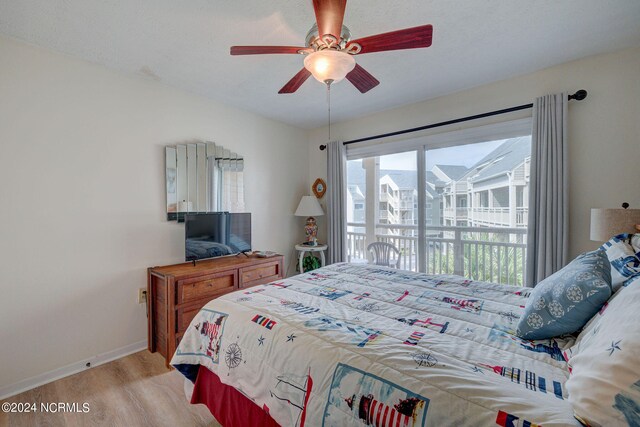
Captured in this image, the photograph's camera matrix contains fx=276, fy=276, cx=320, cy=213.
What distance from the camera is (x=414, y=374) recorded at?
910mm

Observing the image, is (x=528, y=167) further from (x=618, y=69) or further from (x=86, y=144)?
(x=86, y=144)

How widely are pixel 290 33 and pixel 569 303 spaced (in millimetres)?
2180

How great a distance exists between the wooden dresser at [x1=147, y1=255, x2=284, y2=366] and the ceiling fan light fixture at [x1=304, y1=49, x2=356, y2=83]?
191cm

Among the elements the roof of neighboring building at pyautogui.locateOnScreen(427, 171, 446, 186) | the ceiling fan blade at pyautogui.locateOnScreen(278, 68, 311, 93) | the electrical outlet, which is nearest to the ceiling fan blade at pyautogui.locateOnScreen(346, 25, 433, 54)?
the ceiling fan blade at pyautogui.locateOnScreen(278, 68, 311, 93)

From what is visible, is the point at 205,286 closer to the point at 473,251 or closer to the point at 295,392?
the point at 295,392

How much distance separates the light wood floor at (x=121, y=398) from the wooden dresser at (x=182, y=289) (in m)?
0.23

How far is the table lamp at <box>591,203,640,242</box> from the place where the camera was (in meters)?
1.75

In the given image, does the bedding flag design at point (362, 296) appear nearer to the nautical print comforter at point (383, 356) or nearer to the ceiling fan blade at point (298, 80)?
the nautical print comforter at point (383, 356)

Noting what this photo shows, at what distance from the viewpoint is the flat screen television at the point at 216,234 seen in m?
2.62

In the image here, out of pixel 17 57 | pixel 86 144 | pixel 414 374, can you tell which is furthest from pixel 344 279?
pixel 17 57

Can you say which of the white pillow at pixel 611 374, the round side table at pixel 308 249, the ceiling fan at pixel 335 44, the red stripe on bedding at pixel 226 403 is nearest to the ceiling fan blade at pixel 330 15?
the ceiling fan at pixel 335 44

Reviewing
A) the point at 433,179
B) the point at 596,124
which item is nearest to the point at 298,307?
the point at 433,179

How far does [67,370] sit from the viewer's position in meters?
2.14

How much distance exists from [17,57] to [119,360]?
2.45m
